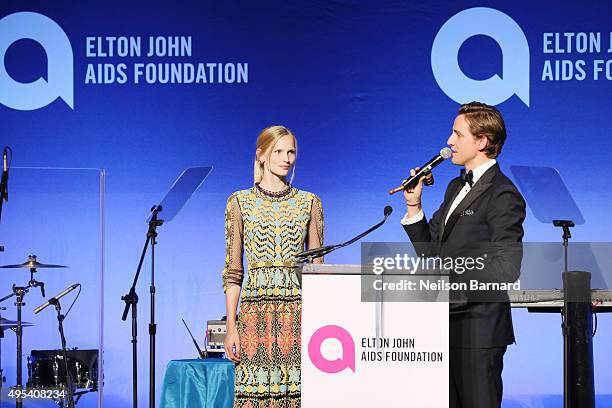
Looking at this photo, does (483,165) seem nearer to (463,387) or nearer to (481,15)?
(463,387)

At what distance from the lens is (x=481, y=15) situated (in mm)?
6668

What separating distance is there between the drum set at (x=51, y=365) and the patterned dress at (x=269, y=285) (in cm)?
183

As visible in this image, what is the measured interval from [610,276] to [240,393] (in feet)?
9.14

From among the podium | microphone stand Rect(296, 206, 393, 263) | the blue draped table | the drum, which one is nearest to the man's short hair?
microphone stand Rect(296, 206, 393, 263)

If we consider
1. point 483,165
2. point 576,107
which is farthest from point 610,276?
point 483,165

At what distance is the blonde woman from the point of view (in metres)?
4.12

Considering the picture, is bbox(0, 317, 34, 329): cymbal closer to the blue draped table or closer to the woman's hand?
the blue draped table

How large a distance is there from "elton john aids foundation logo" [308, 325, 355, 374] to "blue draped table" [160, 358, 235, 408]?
6.95 feet

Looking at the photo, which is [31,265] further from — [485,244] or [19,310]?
[485,244]

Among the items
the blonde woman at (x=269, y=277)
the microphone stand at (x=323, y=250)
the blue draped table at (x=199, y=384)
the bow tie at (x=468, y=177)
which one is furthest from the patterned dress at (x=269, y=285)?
the blue draped table at (x=199, y=384)

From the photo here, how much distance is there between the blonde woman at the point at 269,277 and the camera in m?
4.12

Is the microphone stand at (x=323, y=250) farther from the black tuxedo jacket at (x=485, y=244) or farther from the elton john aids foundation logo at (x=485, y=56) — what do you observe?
the elton john aids foundation logo at (x=485, y=56)

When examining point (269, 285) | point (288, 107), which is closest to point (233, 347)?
point (269, 285)

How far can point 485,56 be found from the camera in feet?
21.9
